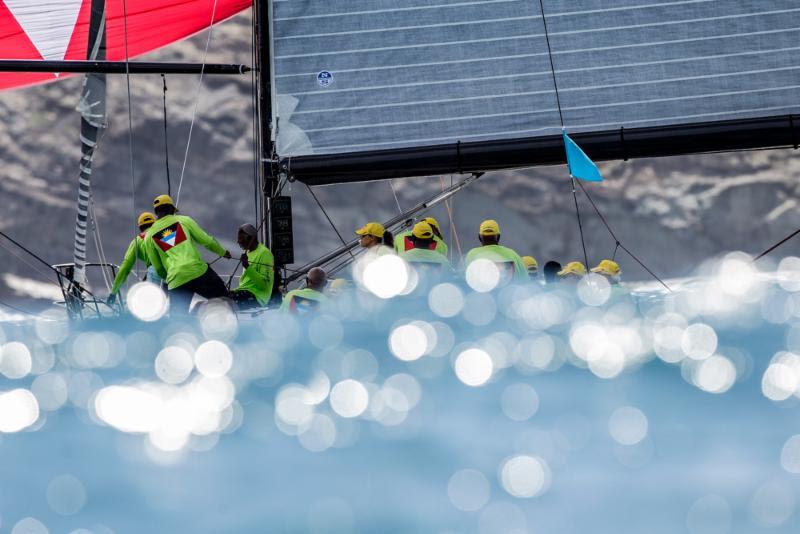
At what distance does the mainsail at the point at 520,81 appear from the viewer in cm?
497

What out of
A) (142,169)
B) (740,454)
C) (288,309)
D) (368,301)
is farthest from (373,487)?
(142,169)

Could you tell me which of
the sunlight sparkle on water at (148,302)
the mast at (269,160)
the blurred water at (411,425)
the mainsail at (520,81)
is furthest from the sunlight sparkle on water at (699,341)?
the sunlight sparkle on water at (148,302)

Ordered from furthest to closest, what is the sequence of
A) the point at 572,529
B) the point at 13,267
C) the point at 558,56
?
the point at 13,267 < the point at 558,56 < the point at 572,529

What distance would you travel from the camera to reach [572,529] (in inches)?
83.4

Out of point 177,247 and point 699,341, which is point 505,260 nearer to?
point 699,341

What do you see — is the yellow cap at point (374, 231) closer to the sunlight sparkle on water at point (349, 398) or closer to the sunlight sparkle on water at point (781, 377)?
the sunlight sparkle on water at point (349, 398)

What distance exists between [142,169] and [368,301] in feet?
33.7

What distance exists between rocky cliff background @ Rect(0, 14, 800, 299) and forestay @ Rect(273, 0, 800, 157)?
9165 mm

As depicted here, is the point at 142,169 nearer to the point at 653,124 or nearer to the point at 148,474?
the point at 653,124

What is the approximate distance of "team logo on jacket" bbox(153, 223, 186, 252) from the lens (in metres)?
5.00

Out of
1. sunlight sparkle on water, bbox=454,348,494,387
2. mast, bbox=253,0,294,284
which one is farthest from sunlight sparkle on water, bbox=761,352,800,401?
mast, bbox=253,0,294,284

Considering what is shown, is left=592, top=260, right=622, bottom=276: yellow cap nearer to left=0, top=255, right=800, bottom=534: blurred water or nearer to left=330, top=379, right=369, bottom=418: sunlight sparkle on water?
left=0, top=255, right=800, bottom=534: blurred water

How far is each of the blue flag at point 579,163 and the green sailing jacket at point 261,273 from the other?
143 centimetres

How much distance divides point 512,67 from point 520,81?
0.24ft
